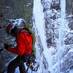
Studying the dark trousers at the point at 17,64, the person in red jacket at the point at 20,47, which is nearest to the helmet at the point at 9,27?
the person in red jacket at the point at 20,47

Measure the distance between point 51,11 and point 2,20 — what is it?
34 centimetres

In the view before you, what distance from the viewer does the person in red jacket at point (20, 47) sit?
2.97 meters

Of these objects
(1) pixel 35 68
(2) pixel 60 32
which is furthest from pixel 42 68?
(2) pixel 60 32

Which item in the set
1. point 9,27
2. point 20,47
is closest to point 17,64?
point 20,47

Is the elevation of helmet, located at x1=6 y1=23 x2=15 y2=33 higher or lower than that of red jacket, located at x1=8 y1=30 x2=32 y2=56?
higher

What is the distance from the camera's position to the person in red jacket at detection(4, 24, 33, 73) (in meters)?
2.97

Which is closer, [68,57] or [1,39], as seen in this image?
[1,39]

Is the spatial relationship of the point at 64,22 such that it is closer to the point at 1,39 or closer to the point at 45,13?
the point at 45,13

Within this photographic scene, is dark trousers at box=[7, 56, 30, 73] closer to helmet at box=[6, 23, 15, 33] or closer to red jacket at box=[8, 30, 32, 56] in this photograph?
Answer: red jacket at box=[8, 30, 32, 56]

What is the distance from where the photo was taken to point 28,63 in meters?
3.03

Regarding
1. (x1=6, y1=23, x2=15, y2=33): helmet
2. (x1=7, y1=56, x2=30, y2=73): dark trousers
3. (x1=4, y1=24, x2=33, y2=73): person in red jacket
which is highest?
(x1=6, y1=23, x2=15, y2=33): helmet

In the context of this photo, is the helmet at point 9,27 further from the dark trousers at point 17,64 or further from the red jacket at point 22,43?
the dark trousers at point 17,64

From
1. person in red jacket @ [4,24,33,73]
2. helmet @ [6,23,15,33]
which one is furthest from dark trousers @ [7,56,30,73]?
helmet @ [6,23,15,33]

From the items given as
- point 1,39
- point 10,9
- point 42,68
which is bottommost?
point 42,68
